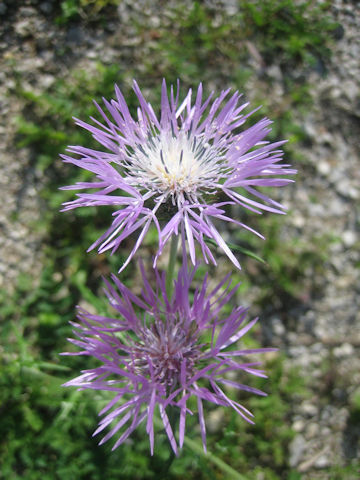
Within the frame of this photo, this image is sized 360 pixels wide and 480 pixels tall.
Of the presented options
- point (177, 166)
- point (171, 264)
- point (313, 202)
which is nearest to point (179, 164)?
point (177, 166)

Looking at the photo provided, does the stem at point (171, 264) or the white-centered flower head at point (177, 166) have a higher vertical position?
the white-centered flower head at point (177, 166)

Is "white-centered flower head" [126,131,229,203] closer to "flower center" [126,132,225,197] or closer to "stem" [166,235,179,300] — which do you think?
"flower center" [126,132,225,197]

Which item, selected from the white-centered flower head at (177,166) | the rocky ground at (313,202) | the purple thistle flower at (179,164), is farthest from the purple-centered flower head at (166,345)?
the rocky ground at (313,202)

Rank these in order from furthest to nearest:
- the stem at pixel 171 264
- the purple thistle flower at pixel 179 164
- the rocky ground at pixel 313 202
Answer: the rocky ground at pixel 313 202 → the stem at pixel 171 264 → the purple thistle flower at pixel 179 164

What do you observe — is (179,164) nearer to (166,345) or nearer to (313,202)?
(166,345)

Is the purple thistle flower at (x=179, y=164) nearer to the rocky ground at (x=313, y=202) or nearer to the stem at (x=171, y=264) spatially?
the stem at (x=171, y=264)

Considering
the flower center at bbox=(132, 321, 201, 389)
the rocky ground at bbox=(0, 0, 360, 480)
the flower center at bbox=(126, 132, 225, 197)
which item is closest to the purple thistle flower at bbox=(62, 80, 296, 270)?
the flower center at bbox=(126, 132, 225, 197)

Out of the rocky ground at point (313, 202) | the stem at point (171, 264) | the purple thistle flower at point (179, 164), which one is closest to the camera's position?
the purple thistle flower at point (179, 164)
